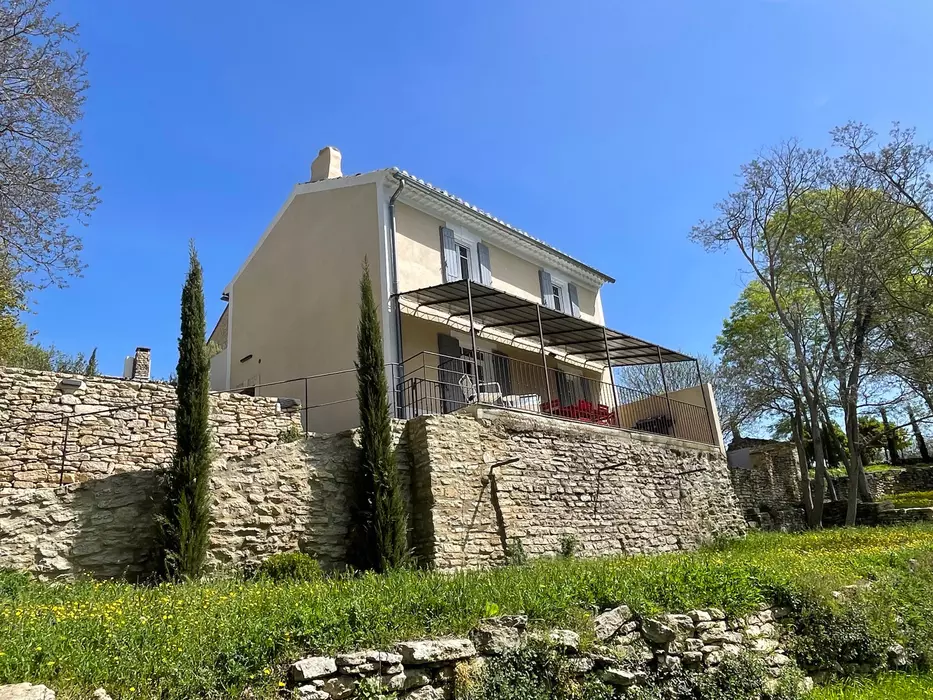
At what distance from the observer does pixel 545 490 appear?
1157cm

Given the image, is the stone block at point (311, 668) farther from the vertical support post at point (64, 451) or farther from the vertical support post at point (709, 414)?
the vertical support post at point (709, 414)

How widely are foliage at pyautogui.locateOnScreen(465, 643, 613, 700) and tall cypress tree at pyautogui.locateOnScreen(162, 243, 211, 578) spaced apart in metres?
4.42

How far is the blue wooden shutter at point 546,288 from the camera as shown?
17941 mm

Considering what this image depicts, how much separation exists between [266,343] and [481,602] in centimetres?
1165

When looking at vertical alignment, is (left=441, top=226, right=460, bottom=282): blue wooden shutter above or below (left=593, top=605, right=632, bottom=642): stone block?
above

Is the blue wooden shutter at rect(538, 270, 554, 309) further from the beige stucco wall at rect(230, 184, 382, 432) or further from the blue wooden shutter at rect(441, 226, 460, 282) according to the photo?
the beige stucco wall at rect(230, 184, 382, 432)

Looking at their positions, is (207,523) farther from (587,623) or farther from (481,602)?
(587,623)

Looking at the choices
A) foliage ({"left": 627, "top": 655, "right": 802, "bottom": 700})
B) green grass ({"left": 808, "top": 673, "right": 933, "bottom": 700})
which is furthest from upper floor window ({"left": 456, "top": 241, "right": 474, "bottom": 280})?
green grass ({"left": 808, "top": 673, "right": 933, "bottom": 700})

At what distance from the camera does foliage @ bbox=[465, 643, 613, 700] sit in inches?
191

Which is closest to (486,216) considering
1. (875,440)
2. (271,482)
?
(271,482)

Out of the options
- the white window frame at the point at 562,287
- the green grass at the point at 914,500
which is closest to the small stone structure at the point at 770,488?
the green grass at the point at 914,500

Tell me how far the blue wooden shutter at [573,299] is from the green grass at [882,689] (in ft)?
42.6

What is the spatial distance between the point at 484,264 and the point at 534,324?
218 centimetres

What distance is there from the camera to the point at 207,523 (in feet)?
26.4
